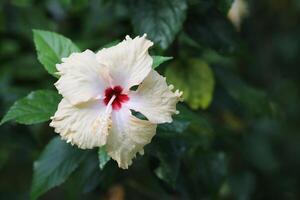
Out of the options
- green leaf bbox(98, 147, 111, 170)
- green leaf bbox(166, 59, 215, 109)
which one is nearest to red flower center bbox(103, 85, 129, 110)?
green leaf bbox(98, 147, 111, 170)

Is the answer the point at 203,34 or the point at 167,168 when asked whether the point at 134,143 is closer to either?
the point at 167,168

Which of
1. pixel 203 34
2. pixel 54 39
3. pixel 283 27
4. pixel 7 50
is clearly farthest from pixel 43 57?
pixel 283 27

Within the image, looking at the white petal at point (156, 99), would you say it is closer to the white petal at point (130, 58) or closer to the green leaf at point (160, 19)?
the white petal at point (130, 58)

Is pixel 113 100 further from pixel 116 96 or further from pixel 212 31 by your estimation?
pixel 212 31

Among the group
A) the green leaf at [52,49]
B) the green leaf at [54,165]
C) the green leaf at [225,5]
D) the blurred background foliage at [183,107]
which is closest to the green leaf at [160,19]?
the blurred background foliage at [183,107]

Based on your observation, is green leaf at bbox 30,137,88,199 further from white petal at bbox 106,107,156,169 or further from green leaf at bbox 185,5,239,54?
green leaf at bbox 185,5,239,54

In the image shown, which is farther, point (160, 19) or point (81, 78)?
point (160, 19)

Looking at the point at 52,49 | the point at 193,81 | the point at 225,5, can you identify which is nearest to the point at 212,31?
the point at 193,81
